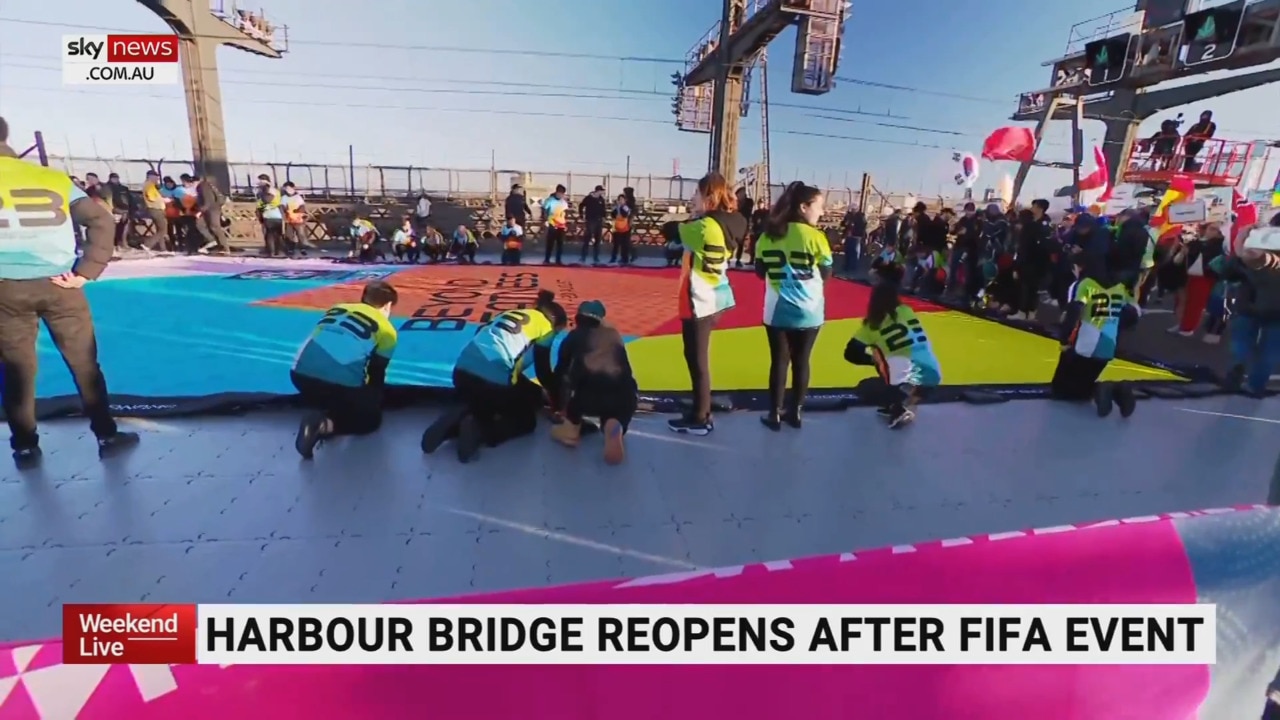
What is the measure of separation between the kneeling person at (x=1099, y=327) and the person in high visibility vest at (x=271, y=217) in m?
11.6

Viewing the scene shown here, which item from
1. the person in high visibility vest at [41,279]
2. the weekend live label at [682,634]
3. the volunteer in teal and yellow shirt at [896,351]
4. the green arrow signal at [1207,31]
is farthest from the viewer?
the green arrow signal at [1207,31]

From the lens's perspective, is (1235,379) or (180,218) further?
(180,218)

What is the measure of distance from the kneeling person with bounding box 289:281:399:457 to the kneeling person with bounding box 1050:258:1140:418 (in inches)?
177

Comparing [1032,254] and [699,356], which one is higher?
[1032,254]

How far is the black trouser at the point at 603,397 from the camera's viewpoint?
10.5ft

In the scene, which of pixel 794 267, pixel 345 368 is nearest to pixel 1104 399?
pixel 794 267

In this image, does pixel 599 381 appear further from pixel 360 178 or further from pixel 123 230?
pixel 360 178

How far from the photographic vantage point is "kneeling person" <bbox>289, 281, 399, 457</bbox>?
3.19 metres

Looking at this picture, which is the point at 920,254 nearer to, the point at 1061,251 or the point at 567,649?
the point at 1061,251

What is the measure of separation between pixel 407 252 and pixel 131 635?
1143cm

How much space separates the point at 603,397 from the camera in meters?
3.22

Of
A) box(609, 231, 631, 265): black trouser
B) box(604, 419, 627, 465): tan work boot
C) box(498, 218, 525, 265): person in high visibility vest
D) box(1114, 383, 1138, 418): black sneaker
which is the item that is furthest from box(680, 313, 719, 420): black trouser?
box(609, 231, 631, 265): black trouser

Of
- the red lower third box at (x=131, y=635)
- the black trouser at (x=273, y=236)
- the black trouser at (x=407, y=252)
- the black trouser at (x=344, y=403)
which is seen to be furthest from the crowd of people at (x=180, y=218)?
the red lower third box at (x=131, y=635)

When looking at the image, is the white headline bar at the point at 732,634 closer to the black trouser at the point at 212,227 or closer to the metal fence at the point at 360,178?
the black trouser at the point at 212,227
